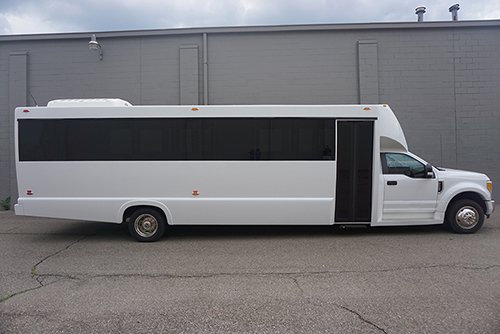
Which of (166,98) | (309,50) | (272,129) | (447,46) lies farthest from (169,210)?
(447,46)

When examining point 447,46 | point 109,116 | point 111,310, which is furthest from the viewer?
point 447,46

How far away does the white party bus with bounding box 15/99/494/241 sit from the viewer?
21.0 feet

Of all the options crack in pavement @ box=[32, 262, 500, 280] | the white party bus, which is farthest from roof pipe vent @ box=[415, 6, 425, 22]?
crack in pavement @ box=[32, 262, 500, 280]

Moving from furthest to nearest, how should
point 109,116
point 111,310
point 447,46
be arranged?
1. point 447,46
2. point 109,116
3. point 111,310

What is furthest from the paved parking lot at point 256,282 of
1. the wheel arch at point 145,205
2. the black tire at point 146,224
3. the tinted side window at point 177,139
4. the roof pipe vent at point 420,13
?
the roof pipe vent at point 420,13

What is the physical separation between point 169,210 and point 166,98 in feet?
17.9

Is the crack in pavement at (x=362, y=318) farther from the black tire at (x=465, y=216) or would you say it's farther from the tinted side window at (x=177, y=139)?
the black tire at (x=465, y=216)

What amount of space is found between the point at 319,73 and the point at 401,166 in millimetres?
4988

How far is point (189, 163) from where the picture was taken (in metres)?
6.46

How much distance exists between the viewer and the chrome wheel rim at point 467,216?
673 centimetres

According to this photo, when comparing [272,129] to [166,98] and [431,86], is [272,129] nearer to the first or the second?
[166,98]

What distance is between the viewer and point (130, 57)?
10.9m

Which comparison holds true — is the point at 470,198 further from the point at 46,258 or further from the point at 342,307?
the point at 46,258

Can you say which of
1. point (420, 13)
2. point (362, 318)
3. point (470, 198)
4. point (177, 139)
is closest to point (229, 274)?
point (362, 318)
